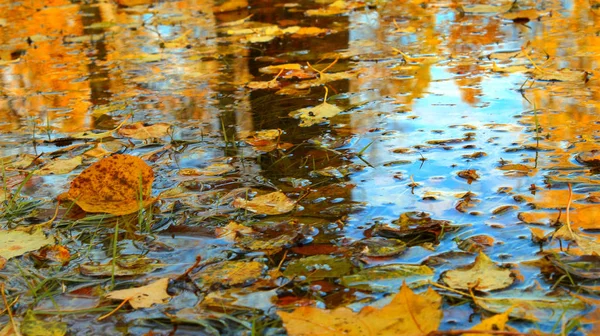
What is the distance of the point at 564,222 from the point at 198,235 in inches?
35.9

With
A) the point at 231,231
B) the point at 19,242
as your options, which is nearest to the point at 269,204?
the point at 231,231

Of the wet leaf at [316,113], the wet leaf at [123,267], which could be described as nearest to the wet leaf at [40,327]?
the wet leaf at [123,267]

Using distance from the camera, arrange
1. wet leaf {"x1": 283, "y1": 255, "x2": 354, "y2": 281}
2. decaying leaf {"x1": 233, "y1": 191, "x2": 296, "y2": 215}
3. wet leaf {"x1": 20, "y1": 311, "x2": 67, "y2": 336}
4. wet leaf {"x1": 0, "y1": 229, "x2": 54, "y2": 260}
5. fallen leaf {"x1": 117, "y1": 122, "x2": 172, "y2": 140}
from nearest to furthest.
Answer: wet leaf {"x1": 20, "y1": 311, "x2": 67, "y2": 336}
wet leaf {"x1": 283, "y1": 255, "x2": 354, "y2": 281}
wet leaf {"x1": 0, "y1": 229, "x2": 54, "y2": 260}
decaying leaf {"x1": 233, "y1": 191, "x2": 296, "y2": 215}
fallen leaf {"x1": 117, "y1": 122, "x2": 172, "y2": 140}

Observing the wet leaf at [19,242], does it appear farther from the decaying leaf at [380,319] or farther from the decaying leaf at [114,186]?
the decaying leaf at [380,319]

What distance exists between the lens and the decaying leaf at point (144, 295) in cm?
142

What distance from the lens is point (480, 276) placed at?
1.42 metres

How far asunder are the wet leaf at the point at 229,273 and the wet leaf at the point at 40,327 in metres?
0.31

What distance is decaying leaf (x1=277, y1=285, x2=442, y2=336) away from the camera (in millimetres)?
1221

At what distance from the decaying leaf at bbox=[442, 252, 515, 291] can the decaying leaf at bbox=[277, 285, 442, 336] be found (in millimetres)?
138

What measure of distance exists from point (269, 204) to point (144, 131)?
3.15ft

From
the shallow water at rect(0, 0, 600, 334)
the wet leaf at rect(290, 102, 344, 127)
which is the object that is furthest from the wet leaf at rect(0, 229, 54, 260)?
the wet leaf at rect(290, 102, 344, 127)

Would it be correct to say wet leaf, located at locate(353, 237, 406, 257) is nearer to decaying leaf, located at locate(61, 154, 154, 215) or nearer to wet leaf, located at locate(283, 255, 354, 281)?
wet leaf, located at locate(283, 255, 354, 281)

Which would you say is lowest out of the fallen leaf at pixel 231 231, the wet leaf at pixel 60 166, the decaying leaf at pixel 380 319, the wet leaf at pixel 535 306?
the wet leaf at pixel 60 166

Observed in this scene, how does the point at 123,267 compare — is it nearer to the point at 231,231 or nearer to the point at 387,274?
the point at 231,231
